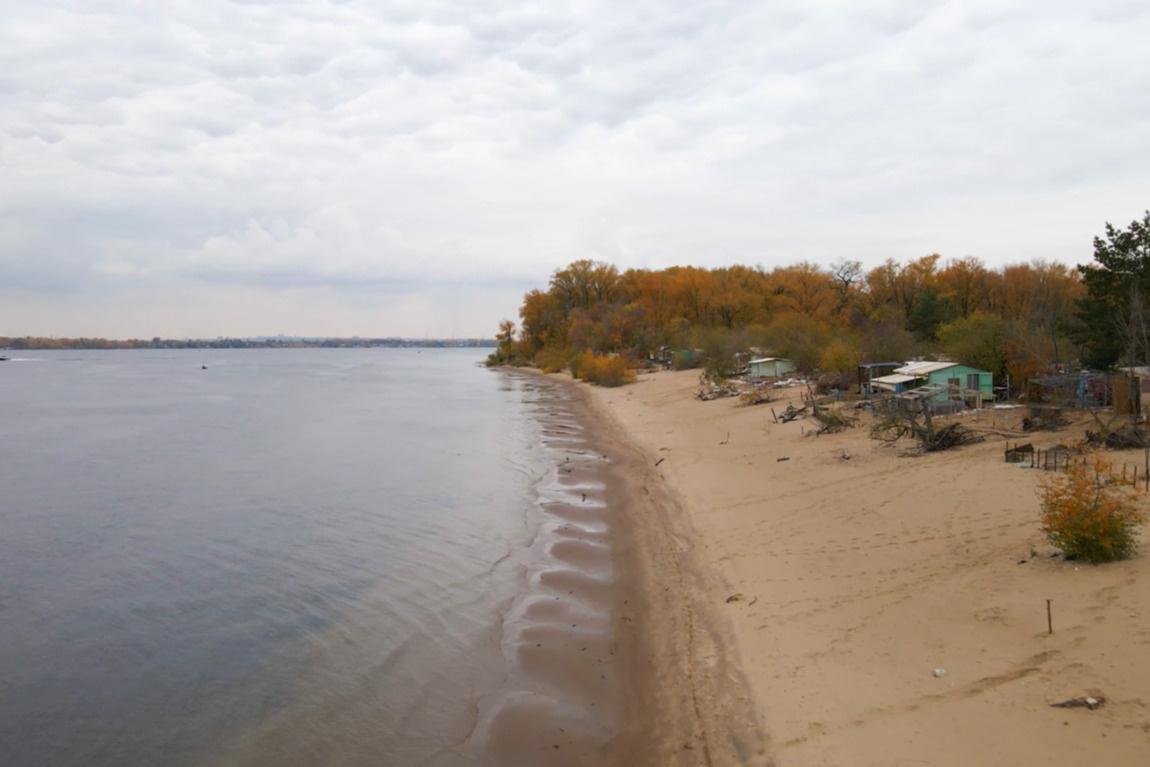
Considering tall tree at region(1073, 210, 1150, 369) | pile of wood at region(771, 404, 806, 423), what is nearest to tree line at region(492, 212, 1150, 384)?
tall tree at region(1073, 210, 1150, 369)

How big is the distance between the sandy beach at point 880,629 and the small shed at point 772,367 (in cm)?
2472

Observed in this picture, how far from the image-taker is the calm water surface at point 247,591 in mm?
8820

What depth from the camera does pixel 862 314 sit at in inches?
2188

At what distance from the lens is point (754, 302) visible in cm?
6462

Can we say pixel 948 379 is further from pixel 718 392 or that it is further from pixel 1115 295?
pixel 718 392

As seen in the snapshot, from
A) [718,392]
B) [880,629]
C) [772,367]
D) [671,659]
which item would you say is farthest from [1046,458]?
[772,367]

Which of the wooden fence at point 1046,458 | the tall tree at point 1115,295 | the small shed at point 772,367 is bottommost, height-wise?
the wooden fence at point 1046,458

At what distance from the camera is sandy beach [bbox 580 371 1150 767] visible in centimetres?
→ 657

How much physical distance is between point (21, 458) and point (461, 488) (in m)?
19.4

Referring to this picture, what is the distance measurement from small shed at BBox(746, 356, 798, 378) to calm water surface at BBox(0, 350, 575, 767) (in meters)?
17.0

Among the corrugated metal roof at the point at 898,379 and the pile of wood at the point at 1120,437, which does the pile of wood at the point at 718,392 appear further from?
the pile of wood at the point at 1120,437

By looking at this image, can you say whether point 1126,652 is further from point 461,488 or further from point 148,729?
point 461,488

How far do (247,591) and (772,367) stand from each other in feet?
109

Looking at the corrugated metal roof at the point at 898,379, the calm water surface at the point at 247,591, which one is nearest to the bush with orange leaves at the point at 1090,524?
the calm water surface at the point at 247,591
